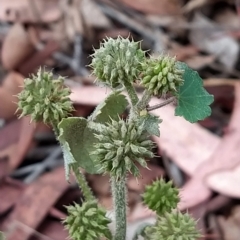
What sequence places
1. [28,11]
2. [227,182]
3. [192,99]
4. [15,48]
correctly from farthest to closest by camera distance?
[28,11], [15,48], [227,182], [192,99]

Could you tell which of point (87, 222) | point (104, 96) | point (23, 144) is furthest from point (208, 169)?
point (87, 222)

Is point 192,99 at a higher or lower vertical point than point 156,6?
higher

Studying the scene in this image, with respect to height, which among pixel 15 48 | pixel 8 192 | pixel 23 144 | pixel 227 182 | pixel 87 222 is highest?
pixel 87 222

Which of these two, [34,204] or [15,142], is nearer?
[34,204]

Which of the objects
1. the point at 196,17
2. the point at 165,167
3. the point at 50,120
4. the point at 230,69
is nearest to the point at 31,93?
the point at 50,120

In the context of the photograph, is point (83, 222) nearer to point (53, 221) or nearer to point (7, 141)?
point (53, 221)

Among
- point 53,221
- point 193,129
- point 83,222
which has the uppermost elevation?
point 83,222

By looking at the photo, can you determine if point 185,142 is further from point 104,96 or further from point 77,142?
point 77,142
